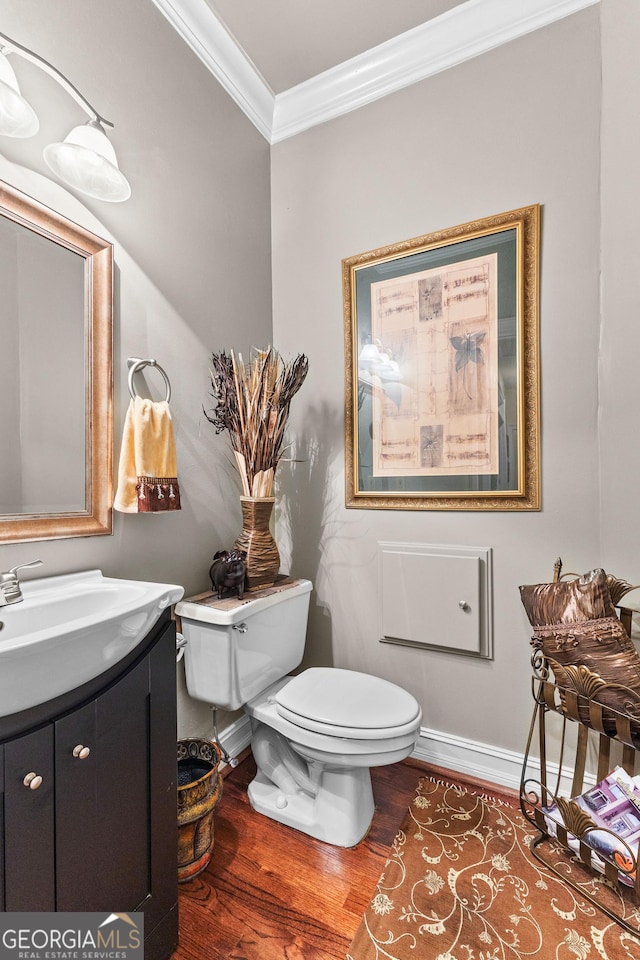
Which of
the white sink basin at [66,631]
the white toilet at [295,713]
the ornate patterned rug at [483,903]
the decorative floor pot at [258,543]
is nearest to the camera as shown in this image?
the white sink basin at [66,631]

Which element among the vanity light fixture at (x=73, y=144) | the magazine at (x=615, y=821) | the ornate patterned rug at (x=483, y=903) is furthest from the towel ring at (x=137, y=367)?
the magazine at (x=615, y=821)

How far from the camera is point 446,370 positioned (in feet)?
5.66

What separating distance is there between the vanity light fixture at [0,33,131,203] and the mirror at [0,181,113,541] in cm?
11

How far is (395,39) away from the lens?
1.76m

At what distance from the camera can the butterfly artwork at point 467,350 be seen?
167 cm

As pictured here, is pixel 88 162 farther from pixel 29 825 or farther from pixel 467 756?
pixel 467 756

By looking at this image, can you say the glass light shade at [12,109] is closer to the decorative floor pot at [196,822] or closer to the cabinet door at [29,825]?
the cabinet door at [29,825]

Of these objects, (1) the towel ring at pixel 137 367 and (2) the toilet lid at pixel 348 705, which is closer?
(2) the toilet lid at pixel 348 705

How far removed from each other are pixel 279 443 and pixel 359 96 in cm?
147

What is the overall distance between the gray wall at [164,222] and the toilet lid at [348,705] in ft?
1.39

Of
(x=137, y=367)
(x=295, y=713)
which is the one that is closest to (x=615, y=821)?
(x=295, y=713)

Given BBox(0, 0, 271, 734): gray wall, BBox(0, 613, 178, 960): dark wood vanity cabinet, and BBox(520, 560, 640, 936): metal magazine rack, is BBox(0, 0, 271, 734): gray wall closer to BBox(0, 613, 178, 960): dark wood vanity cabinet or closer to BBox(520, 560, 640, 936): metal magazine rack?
BBox(0, 613, 178, 960): dark wood vanity cabinet

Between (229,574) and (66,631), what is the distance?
31.9 inches

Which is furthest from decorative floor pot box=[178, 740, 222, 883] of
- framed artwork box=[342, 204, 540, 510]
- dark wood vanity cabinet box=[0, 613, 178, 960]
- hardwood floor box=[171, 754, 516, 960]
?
framed artwork box=[342, 204, 540, 510]
